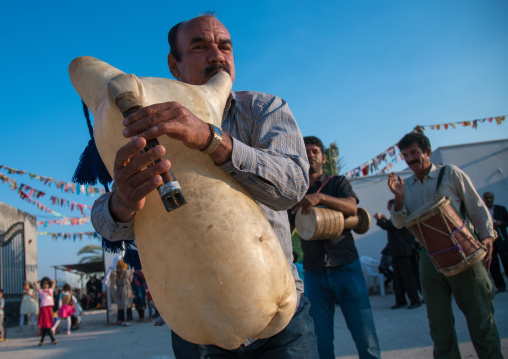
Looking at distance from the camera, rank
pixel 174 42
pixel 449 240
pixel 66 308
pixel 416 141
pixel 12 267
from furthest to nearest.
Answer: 1. pixel 12 267
2. pixel 66 308
3. pixel 416 141
4. pixel 449 240
5. pixel 174 42

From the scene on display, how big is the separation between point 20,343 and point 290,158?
10.0 metres

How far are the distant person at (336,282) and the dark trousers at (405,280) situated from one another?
205 inches

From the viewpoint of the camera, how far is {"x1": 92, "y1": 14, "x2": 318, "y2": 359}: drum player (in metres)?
1.07

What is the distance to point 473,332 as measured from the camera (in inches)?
131

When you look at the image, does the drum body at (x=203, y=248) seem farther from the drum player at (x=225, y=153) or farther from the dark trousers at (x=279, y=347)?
the dark trousers at (x=279, y=347)

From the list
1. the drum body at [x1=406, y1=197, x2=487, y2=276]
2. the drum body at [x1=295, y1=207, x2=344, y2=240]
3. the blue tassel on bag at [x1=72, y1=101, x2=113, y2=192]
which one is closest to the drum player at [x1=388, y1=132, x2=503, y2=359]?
the drum body at [x1=406, y1=197, x2=487, y2=276]

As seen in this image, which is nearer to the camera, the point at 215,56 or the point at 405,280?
the point at 215,56

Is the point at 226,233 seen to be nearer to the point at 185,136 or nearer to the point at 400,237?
the point at 185,136

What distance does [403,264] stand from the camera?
329 inches

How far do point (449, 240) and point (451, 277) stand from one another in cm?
38

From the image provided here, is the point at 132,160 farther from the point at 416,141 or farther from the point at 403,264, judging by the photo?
the point at 403,264

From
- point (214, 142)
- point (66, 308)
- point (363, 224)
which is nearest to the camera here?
point (214, 142)

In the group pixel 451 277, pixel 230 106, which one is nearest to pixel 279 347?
pixel 230 106

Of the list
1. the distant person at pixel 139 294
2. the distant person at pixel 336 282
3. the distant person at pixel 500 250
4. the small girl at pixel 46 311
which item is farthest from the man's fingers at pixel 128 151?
the distant person at pixel 139 294
